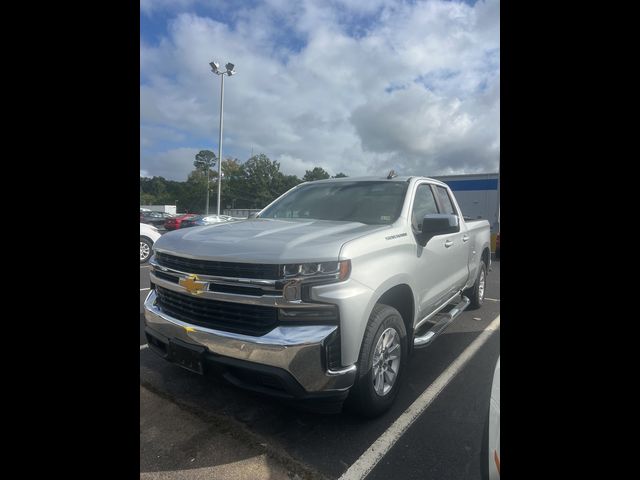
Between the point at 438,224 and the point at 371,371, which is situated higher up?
the point at 438,224

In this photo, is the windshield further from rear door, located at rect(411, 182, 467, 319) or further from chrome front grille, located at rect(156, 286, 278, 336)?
chrome front grille, located at rect(156, 286, 278, 336)

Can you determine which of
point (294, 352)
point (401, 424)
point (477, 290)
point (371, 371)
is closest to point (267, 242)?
point (294, 352)

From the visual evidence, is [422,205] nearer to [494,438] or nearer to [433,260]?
[433,260]

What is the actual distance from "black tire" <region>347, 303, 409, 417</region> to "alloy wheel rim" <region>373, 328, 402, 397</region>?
3 cm

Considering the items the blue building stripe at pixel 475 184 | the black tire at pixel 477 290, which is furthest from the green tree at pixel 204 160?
the black tire at pixel 477 290

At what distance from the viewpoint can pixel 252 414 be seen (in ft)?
8.89

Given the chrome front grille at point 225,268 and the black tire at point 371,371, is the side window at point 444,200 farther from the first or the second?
the chrome front grille at point 225,268

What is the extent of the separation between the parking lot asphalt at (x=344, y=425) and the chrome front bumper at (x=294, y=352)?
0.78 ft

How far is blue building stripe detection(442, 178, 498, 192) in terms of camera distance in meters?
13.3

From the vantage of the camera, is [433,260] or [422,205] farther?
[422,205]

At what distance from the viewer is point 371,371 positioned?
238cm

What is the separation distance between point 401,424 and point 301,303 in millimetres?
1220

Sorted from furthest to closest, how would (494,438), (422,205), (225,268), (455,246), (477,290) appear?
(477,290)
(455,246)
(422,205)
(225,268)
(494,438)
